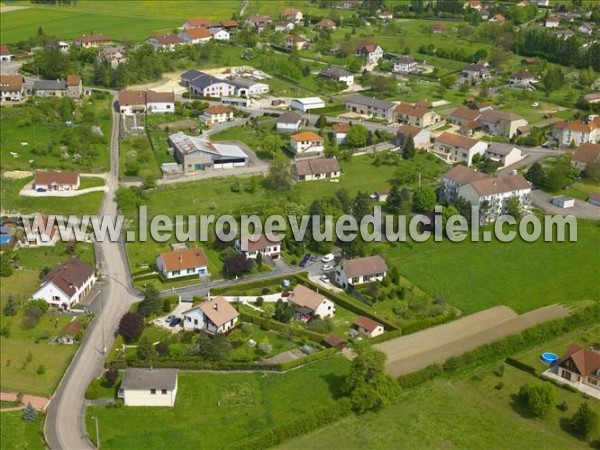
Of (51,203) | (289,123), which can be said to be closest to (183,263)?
(51,203)

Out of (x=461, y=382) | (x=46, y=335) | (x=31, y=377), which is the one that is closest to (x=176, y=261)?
(x=46, y=335)

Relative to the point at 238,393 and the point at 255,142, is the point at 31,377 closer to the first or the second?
the point at 238,393

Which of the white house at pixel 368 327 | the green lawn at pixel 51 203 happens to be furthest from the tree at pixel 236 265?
the green lawn at pixel 51 203

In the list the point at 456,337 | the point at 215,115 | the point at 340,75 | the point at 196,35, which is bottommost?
the point at 456,337

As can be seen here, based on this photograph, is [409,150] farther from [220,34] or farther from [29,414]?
[220,34]

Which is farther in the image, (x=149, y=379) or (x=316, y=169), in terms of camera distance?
(x=316, y=169)

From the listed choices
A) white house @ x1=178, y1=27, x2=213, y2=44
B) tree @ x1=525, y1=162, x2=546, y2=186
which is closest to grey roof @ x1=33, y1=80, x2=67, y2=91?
white house @ x1=178, y1=27, x2=213, y2=44

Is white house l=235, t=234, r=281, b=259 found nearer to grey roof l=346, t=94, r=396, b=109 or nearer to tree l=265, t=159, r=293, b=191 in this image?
tree l=265, t=159, r=293, b=191
